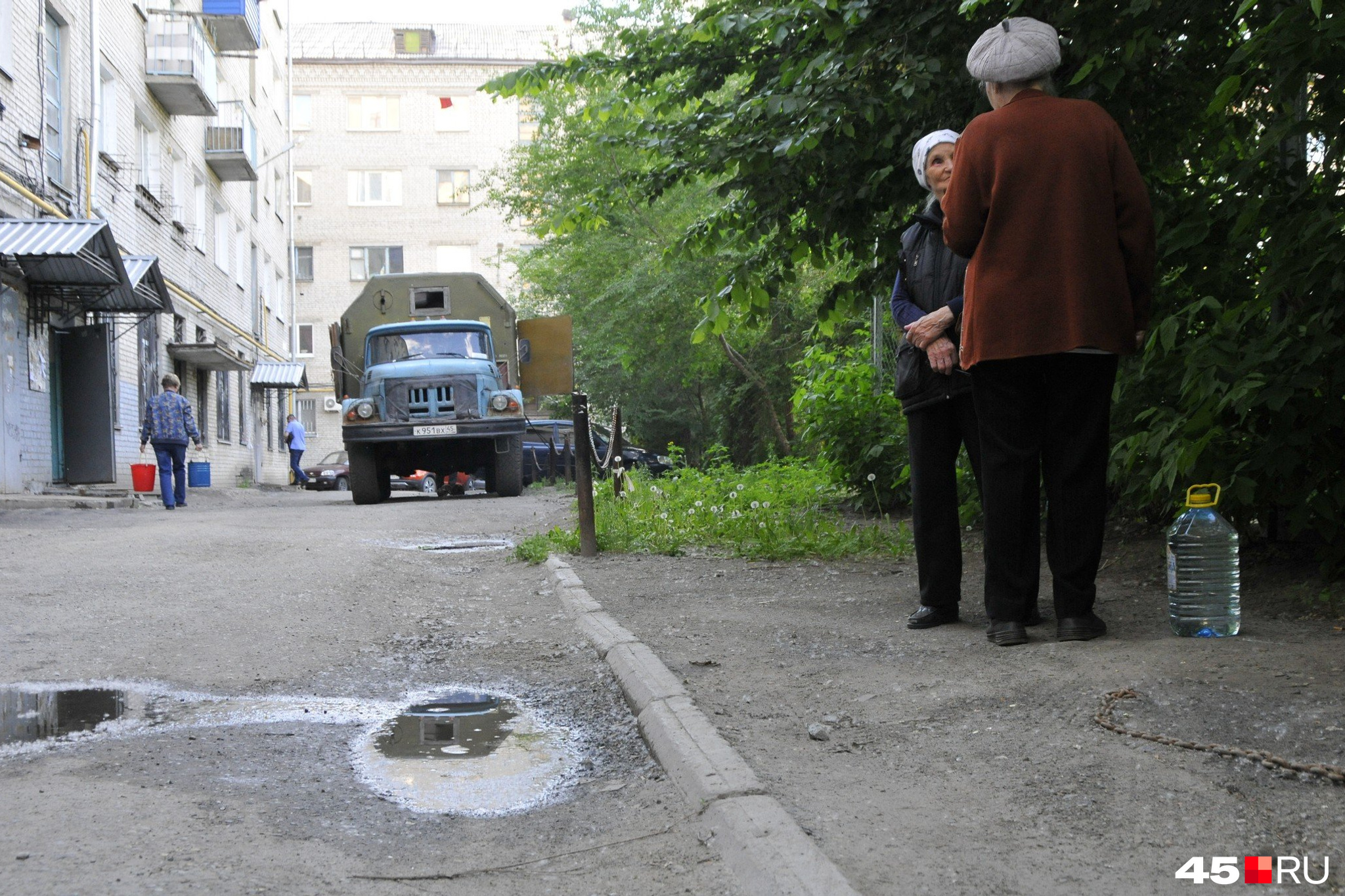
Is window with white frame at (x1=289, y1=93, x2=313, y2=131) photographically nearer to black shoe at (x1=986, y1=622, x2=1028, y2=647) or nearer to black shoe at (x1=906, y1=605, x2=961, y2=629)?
black shoe at (x1=906, y1=605, x2=961, y2=629)

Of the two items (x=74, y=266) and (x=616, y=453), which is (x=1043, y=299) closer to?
(x=616, y=453)

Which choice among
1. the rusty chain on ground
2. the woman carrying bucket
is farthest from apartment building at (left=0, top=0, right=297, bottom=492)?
the rusty chain on ground

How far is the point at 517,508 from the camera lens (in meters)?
14.4

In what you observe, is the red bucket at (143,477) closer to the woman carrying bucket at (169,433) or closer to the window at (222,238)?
the woman carrying bucket at (169,433)

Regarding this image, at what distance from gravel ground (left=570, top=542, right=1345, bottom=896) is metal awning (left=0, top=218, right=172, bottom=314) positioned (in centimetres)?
1098

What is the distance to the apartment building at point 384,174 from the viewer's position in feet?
160

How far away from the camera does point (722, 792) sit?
2768 millimetres

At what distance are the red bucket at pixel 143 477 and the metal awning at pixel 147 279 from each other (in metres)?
2.51

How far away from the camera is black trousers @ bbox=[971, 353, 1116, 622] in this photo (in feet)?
13.4

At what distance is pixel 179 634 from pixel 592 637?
5.75 ft

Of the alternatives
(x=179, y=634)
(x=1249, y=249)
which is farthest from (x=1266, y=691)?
(x=179, y=634)

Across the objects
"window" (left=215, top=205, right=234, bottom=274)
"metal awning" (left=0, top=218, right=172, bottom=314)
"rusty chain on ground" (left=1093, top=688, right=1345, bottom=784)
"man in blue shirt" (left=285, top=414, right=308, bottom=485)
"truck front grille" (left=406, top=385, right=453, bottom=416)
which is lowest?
"rusty chain on ground" (left=1093, top=688, right=1345, bottom=784)

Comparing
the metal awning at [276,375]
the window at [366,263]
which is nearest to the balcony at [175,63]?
the metal awning at [276,375]

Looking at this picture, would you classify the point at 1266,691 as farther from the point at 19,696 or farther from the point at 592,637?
the point at 19,696
